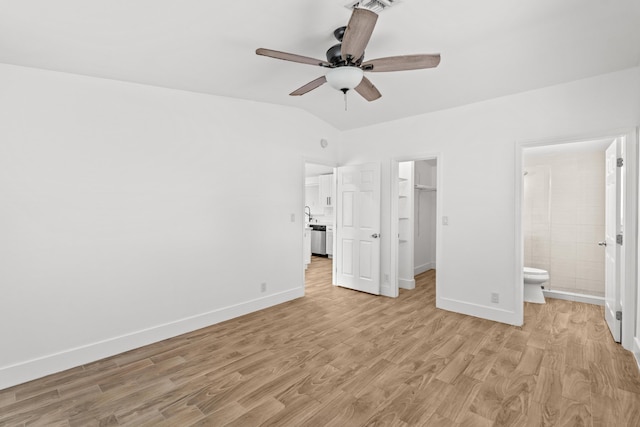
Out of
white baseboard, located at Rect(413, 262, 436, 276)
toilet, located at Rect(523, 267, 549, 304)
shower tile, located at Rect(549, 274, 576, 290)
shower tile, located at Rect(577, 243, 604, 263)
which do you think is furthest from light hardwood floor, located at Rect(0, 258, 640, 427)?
white baseboard, located at Rect(413, 262, 436, 276)

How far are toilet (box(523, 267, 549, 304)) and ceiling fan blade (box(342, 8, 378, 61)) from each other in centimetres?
394

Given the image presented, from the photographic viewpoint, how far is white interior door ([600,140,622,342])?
313 cm

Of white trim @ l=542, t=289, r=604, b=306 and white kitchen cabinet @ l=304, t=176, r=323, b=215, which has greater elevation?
white kitchen cabinet @ l=304, t=176, r=323, b=215

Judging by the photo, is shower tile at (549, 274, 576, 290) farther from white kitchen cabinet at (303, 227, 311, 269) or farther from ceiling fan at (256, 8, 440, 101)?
white kitchen cabinet at (303, 227, 311, 269)

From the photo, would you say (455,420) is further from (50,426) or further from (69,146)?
(69,146)

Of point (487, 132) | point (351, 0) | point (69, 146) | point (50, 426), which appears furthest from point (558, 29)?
point (50, 426)

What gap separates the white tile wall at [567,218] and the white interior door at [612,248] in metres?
1.00

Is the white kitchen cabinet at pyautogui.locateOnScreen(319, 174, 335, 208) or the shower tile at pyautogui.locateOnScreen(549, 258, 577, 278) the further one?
the white kitchen cabinet at pyautogui.locateOnScreen(319, 174, 335, 208)

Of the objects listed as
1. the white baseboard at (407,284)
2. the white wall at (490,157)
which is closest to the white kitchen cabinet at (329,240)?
the white baseboard at (407,284)

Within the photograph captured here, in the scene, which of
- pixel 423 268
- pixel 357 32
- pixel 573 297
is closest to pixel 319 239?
pixel 423 268

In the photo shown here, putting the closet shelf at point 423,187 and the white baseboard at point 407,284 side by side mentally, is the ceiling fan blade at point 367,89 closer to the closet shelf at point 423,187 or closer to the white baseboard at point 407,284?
the closet shelf at point 423,187

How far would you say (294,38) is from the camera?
253cm

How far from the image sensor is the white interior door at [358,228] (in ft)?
15.8

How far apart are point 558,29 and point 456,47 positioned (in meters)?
0.74
